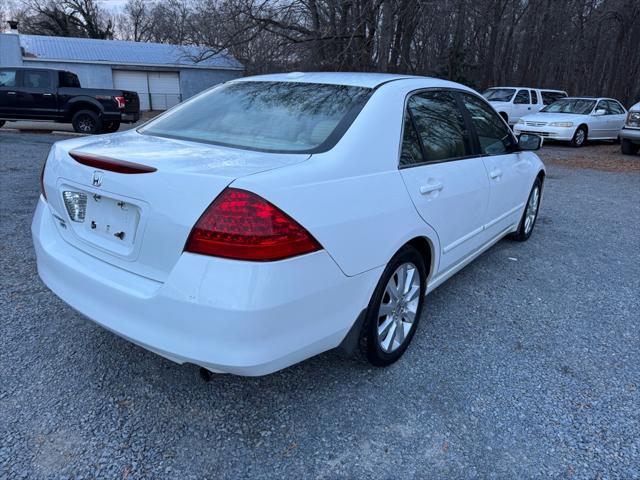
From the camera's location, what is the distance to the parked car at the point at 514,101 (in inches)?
680

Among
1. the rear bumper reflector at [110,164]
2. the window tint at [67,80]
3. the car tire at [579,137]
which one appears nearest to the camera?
the rear bumper reflector at [110,164]

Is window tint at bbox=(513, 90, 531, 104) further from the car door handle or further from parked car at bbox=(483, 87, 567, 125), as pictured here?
the car door handle

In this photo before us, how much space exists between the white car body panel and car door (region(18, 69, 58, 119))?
13.8 m

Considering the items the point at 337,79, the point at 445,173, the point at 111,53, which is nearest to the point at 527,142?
the point at 445,173

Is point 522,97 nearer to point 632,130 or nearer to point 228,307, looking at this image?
point 632,130

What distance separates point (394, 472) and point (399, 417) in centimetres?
36

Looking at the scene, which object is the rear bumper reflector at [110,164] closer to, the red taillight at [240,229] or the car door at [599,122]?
the red taillight at [240,229]

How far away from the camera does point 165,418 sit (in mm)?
2287

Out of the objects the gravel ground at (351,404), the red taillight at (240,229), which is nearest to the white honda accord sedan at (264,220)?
the red taillight at (240,229)

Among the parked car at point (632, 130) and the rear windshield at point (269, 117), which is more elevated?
the rear windshield at point (269, 117)

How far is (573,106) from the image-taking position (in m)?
15.8

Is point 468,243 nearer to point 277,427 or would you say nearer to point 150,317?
point 277,427

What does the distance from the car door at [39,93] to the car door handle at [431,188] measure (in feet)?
47.5

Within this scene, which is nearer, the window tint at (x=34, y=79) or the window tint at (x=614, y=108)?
the window tint at (x=34, y=79)
